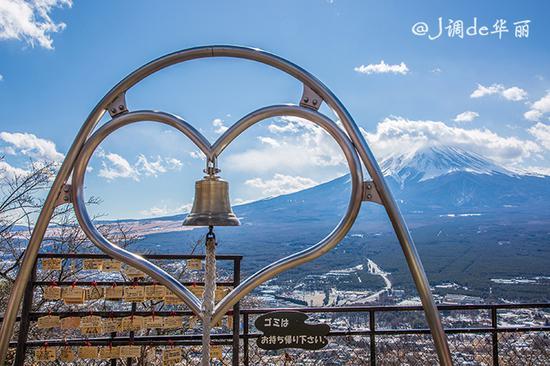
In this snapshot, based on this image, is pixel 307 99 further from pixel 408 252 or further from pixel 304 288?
pixel 304 288

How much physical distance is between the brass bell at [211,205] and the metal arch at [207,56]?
79 centimetres

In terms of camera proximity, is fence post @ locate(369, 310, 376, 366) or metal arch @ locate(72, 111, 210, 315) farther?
fence post @ locate(369, 310, 376, 366)

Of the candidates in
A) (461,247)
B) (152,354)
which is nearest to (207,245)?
(152,354)

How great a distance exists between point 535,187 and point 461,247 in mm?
52188

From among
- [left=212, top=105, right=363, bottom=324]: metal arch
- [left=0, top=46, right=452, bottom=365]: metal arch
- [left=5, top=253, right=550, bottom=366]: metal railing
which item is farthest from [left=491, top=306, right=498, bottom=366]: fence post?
[left=212, top=105, right=363, bottom=324]: metal arch

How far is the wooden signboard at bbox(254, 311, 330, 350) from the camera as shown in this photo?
3.95 m

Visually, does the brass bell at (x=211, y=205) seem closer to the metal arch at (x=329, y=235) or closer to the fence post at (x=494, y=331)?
the metal arch at (x=329, y=235)

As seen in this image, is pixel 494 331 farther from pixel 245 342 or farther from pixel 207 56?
pixel 207 56

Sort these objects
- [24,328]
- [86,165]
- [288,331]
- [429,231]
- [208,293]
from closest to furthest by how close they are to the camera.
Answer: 1. [208,293]
2. [86,165]
3. [288,331]
4. [24,328]
5. [429,231]

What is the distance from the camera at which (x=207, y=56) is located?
9.68 ft

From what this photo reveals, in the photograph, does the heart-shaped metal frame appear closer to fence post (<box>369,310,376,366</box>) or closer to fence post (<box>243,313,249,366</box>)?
fence post (<box>243,313,249,366</box>)

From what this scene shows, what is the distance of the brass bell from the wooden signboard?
139 centimetres

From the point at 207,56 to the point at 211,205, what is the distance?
3.16 ft

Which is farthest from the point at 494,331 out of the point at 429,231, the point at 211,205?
the point at 429,231
